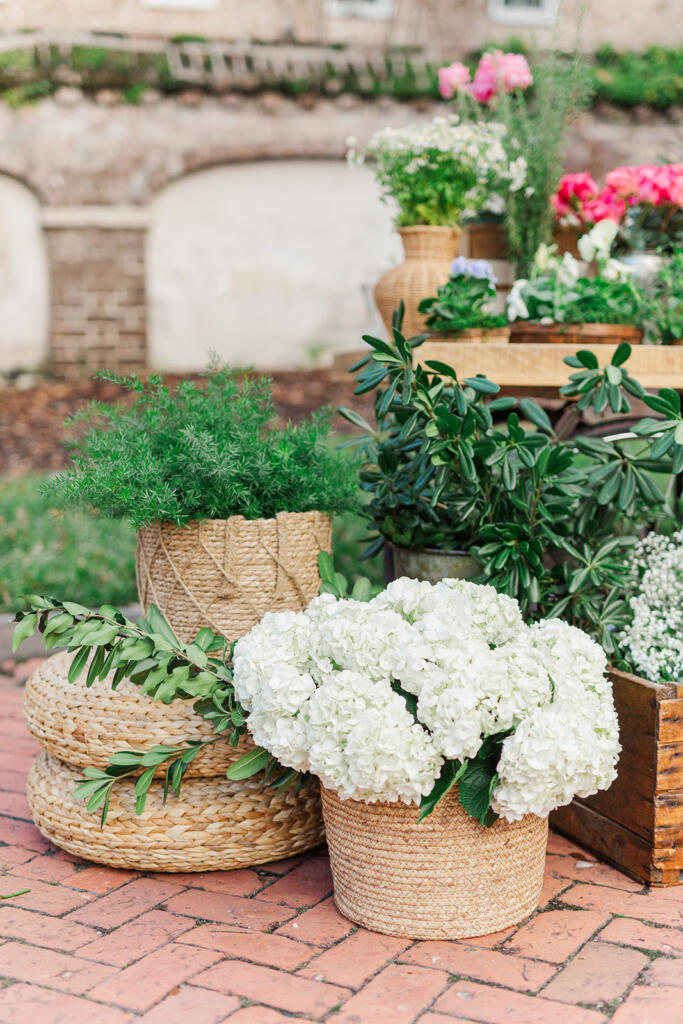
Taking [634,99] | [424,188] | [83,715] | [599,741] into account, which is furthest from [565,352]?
[634,99]

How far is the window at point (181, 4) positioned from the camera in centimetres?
1089

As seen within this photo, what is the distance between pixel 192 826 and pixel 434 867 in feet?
2.04

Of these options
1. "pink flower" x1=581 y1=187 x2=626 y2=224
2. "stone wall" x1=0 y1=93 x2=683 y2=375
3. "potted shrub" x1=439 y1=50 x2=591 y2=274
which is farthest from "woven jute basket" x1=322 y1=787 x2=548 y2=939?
"stone wall" x1=0 y1=93 x2=683 y2=375

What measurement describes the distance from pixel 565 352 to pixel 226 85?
8.65 meters

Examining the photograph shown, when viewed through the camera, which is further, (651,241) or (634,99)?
(634,99)

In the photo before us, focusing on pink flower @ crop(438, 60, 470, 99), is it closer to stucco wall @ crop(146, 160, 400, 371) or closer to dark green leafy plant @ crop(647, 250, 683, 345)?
dark green leafy plant @ crop(647, 250, 683, 345)

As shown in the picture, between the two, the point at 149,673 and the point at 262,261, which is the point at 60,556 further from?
the point at 262,261

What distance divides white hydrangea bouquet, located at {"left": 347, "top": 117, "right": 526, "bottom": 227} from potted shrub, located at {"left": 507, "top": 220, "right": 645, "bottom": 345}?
41 cm

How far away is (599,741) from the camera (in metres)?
2.12

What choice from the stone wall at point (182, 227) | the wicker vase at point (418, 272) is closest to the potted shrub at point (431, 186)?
the wicker vase at point (418, 272)

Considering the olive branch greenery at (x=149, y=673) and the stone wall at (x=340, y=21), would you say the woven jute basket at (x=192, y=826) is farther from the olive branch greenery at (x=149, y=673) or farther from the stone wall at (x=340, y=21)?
the stone wall at (x=340, y=21)

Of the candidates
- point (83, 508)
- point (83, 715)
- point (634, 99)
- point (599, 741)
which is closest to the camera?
point (599, 741)

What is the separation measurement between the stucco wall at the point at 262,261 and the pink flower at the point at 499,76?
6.67m

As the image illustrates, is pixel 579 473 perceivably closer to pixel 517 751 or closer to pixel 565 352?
pixel 565 352
